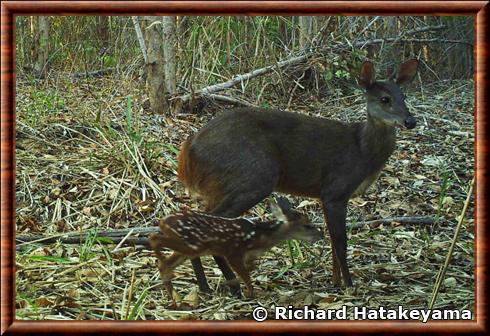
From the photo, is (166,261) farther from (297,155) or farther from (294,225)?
(297,155)

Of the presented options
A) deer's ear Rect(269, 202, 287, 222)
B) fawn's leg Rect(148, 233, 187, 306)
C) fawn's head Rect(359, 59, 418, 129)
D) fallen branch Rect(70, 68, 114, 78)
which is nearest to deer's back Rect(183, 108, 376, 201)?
deer's ear Rect(269, 202, 287, 222)

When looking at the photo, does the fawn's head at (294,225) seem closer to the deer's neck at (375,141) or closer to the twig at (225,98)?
the deer's neck at (375,141)

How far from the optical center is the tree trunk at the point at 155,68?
6.47m

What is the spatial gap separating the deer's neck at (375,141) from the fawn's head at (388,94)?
0.31 ft

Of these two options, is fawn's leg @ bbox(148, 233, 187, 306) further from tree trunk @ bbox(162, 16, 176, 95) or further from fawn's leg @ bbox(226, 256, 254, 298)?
tree trunk @ bbox(162, 16, 176, 95)

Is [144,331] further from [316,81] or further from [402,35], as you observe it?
[402,35]

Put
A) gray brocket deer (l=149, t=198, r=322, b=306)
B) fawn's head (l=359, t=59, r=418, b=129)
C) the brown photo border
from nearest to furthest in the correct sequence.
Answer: the brown photo border
gray brocket deer (l=149, t=198, r=322, b=306)
fawn's head (l=359, t=59, r=418, b=129)

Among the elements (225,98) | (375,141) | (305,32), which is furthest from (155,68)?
(375,141)

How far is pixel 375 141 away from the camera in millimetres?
4676

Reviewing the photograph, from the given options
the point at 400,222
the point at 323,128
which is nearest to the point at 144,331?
the point at 323,128

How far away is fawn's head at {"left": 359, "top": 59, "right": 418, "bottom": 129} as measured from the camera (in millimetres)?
4438

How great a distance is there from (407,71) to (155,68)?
8.95 feet

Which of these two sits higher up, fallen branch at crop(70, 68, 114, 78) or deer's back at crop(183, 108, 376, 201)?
fallen branch at crop(70, 68, 114, 78)

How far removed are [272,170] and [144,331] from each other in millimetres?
1370
